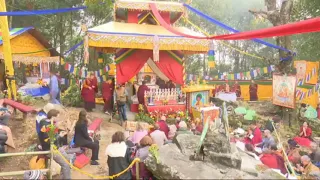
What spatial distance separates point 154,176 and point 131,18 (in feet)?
29.9

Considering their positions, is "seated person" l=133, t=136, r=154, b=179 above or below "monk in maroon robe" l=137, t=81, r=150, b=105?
below

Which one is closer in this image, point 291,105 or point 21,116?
point 21,116

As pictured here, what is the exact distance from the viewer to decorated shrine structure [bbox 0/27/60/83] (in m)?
16.3

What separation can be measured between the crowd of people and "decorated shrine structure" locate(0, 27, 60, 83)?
1243cm

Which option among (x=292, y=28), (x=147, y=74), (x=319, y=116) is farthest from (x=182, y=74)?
(x=292, y=28)

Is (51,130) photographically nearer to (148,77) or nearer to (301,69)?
(148,77)

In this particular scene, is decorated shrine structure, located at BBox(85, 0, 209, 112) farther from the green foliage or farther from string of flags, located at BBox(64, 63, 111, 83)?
string of flags, located at BBox(64, 63, 111, 83)

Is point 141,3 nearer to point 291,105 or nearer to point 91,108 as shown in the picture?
point 91,108

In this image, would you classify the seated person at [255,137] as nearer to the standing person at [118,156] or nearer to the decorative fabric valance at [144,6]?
the standing person at [118,156]

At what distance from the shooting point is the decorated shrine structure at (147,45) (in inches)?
448

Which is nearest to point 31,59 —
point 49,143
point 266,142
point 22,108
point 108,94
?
point 108,94

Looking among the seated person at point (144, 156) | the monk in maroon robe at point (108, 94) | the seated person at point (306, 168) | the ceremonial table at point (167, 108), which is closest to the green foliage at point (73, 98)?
the monk in maroon robe at point (108, 94)

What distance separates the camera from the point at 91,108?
40.6ft

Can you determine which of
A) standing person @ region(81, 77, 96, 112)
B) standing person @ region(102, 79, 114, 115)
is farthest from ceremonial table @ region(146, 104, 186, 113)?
standing person @ region(81, 77, 96, 112)
